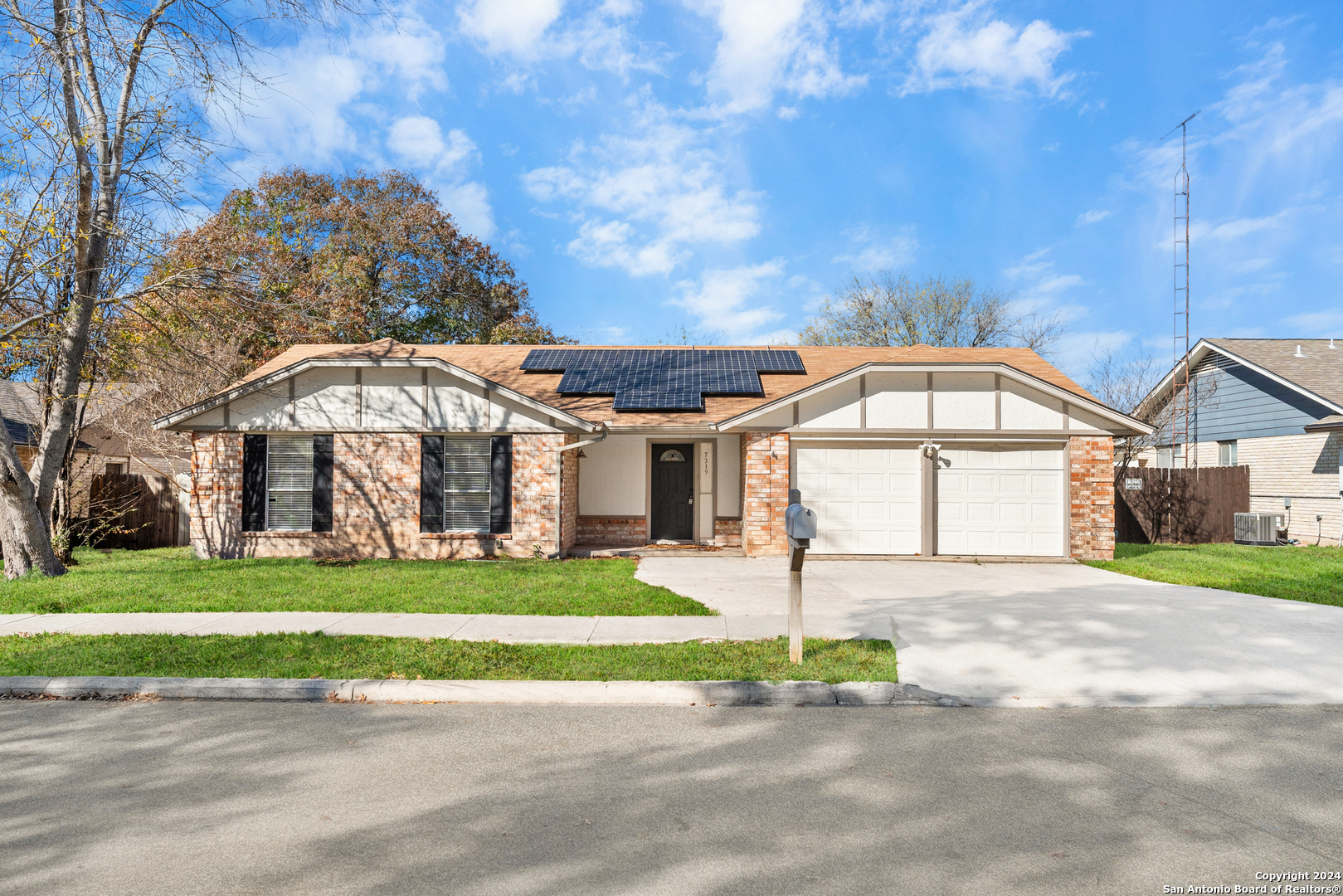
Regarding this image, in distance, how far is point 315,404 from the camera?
14.3 metres

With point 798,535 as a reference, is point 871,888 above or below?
below

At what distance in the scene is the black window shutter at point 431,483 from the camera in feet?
46.7

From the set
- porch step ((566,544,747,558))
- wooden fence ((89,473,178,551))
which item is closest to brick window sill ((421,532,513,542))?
porch step ((566,544,747,558))

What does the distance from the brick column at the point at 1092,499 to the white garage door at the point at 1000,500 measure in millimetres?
272

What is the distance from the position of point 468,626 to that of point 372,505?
23.6 feet

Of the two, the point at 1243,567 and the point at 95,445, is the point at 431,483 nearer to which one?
the point at 1243,567

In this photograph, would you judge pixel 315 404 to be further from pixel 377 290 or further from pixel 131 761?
pixel 377 290

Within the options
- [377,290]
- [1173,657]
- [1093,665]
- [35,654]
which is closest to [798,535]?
[1093,665]

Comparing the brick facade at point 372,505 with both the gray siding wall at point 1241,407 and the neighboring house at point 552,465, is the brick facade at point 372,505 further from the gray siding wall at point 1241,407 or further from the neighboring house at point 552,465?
the gray siding wall at point 1241,407

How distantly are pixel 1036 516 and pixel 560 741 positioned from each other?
12259 mm

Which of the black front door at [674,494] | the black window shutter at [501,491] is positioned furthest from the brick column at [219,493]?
the black front door at [674,494]

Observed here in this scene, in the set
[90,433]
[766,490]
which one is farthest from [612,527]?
[90,433]

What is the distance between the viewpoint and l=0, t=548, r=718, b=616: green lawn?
9.09m

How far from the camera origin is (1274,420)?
18938mm
